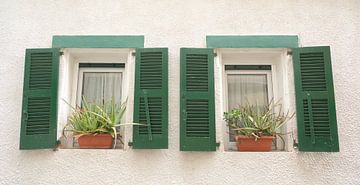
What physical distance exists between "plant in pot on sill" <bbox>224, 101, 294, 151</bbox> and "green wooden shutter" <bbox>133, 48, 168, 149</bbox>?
705 millimetres

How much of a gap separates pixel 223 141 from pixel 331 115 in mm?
1141

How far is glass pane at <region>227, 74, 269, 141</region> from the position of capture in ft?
13.3

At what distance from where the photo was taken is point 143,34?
4.03m

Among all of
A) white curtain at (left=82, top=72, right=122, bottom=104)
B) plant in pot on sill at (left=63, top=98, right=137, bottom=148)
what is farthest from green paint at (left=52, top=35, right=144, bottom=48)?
plant in pot on sill at (left=63, top=98, right=137, bottom=148)

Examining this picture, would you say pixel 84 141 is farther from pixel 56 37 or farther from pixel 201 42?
pixel 201 42

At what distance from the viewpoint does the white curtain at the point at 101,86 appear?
4.05 metres

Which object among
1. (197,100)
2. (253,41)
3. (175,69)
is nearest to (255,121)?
(197,100)

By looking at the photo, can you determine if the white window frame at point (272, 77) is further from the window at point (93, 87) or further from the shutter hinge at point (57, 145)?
the shutter hinge at point (57, 145)

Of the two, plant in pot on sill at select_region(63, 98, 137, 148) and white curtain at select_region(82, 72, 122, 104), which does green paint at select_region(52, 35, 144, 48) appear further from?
plant in pot on sill at select_region(63, 98, 137, 148)

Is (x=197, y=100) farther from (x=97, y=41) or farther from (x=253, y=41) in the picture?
(x=97, y=41)

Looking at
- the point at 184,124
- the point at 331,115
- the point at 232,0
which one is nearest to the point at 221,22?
the point at 232,0

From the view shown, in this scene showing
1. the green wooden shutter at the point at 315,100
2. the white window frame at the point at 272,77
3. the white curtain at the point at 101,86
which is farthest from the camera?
the white curtain at the point at 101,86

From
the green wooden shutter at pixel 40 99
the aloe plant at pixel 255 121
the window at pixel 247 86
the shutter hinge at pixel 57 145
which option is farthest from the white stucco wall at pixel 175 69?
the window at pixel 247 86

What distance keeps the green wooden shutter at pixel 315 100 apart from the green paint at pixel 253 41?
148 mm
